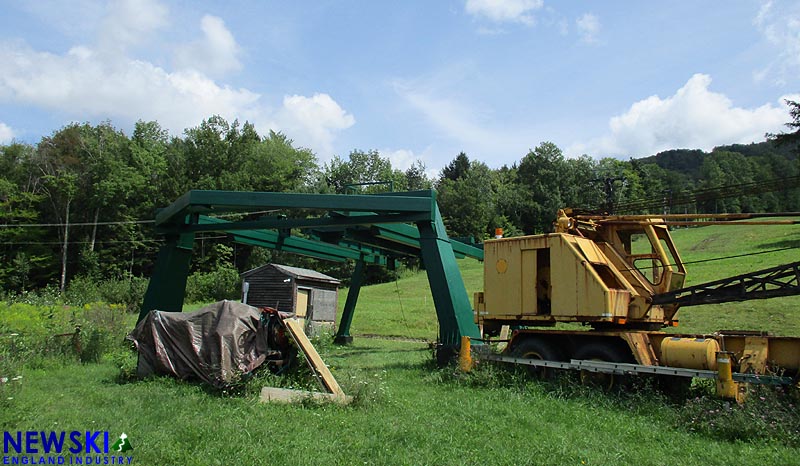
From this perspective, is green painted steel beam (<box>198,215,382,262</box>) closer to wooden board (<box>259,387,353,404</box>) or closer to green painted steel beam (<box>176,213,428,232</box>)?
green painted steel beam (<box>176,213,428,232</box>)

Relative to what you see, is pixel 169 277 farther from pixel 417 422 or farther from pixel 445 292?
pixel 417 422

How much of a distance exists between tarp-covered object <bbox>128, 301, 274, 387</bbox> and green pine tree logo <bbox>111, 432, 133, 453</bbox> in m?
2.66

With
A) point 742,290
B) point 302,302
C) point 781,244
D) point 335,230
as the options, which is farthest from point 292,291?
point 781,244

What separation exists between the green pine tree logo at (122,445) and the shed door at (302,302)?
1690 cm

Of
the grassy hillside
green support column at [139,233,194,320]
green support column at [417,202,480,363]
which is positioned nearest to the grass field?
green support column at [417,202,480,363]

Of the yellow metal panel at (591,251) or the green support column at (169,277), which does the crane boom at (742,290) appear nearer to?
the yellow metal panel at (591,251)

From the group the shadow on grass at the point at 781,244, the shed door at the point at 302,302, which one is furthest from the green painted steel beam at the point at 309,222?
the shadow on grass at the point at 781,244

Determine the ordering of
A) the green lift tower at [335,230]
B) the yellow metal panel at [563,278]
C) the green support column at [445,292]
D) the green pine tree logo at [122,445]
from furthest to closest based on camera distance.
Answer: the green lift tower at [335,230] → the green support column at [445,292] → the yellow metal panel at [563,278] → the green pine tree logo at [122,445]

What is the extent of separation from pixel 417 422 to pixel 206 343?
12.8 ft

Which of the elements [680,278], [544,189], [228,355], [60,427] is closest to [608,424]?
[680,278]

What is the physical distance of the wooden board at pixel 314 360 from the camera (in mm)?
7875

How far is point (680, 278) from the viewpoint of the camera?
33.2 feet

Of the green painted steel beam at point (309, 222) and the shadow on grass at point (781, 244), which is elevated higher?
the shadow on grass at point (781, 244)

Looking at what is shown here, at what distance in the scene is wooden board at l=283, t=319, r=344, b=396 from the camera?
310 inches
